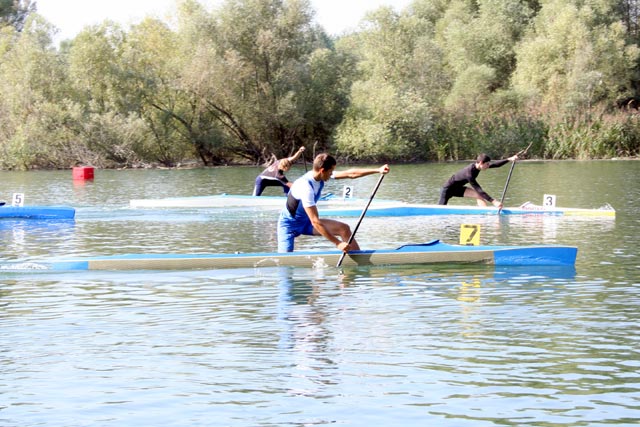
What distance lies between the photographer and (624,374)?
824 centimetres

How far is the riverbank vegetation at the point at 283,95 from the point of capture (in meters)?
52.6

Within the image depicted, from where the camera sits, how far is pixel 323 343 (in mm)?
9523

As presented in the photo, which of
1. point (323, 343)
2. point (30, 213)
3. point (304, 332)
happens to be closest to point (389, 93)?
point (30, 213)

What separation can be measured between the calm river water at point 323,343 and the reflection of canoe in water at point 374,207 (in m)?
3.56

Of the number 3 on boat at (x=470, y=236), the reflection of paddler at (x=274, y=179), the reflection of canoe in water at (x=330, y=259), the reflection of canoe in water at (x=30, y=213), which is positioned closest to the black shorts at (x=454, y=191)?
the reflection of paddler at (x=274, y=179)

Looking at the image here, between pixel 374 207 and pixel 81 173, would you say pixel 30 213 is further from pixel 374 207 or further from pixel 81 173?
pixel 81 173

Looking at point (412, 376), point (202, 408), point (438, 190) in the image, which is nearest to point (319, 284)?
point (412, 376)

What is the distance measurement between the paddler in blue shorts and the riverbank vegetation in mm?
38536

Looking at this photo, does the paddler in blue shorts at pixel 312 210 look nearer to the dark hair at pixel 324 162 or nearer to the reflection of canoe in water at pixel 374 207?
the dark hair at pixel 324 162

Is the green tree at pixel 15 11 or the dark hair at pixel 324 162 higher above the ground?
the green tree at pixel 15 11

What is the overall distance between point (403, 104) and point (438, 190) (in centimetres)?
2352

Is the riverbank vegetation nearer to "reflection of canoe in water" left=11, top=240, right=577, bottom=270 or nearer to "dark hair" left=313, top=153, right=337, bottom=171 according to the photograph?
"reflection of canoe in water" left=11, top=240, right=577, bottom=270

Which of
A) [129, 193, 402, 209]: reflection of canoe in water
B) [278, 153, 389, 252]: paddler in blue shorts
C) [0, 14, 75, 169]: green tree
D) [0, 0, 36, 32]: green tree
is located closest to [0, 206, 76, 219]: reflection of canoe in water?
[129, 193, 402, 209]: reflection of canoe in water

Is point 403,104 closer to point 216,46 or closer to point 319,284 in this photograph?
point 216,46
